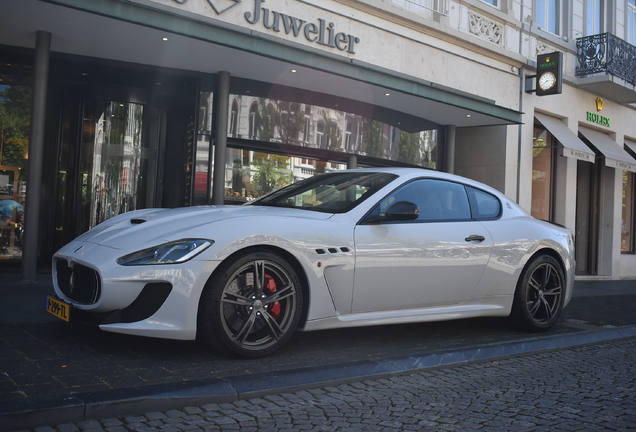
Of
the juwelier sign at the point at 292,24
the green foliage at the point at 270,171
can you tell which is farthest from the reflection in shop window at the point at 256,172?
the juwelier sign at the point at 292,24

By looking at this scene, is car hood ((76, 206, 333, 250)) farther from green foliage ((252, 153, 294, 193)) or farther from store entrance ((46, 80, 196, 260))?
green foliage ((252, 153, 294, 193))

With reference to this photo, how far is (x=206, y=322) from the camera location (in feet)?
12.6

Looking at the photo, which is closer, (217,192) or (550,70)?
(217,192)

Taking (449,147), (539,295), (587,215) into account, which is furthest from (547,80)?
(539,295)

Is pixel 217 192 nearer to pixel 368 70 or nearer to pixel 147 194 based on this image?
pixel 147 194

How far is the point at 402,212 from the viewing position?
4527 millimetres

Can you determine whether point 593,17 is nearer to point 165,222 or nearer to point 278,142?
point 278,142

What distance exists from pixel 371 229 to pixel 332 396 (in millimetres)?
1437

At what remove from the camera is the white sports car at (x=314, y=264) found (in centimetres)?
375

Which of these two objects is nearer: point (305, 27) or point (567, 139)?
point (305, 27)

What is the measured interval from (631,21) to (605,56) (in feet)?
15.9

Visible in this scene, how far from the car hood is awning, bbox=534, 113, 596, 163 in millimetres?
10991

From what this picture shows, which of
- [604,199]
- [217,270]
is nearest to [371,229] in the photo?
[217,270]

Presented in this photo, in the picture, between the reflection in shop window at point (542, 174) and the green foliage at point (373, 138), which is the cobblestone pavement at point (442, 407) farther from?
the reflection in shop window at point (542, 174)
